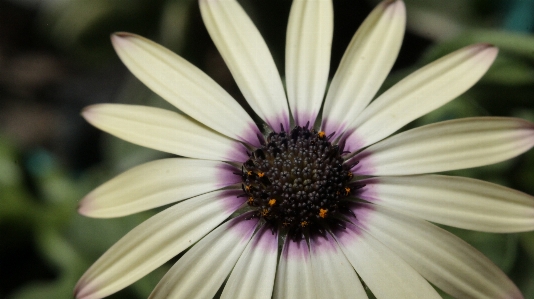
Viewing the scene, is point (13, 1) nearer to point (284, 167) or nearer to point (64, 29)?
point (64, 29)

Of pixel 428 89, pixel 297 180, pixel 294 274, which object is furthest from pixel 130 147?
pixel 428 89

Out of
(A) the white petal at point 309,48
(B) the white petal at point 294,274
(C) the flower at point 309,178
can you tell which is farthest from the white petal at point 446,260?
(A) the white petal at point 309,48

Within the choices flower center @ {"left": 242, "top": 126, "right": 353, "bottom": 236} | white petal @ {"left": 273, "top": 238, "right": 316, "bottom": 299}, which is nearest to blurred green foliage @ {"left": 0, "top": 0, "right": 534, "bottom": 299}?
flower center @ {"left": 242, "top": 126, "right": 353, "bottom": 236}

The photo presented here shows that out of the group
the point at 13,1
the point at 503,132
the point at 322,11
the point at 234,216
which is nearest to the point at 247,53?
the point at 322,11

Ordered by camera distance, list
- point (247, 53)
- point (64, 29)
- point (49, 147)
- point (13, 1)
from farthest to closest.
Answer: point (49, 147), point (13, 1), point (64, 29), point (247, 53)

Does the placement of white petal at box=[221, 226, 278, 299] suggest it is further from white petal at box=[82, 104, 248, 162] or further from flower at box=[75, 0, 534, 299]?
white petal at box=[82, 104, 248, 162]

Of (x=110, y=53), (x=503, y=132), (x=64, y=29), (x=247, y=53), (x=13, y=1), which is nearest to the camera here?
Result: (x=503, y=132)

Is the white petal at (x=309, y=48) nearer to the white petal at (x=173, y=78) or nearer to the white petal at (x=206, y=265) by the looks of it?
the white petal at (x=173, y=78)

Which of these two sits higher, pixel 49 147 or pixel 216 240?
pixel 49 147
